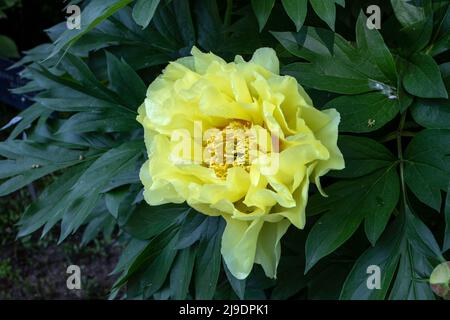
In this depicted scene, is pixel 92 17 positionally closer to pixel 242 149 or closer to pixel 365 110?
pixel 242 149

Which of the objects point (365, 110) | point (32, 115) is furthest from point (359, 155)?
point (32, 115)

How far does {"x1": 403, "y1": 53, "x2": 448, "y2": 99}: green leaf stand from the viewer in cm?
76

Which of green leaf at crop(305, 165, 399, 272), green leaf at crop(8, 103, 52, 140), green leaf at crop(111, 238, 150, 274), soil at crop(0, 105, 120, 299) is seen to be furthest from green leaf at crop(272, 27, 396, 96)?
soil at crop(0, 105, 120, 299)

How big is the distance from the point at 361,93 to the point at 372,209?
141 mm

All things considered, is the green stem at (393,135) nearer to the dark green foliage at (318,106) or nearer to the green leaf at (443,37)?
the dark green foliage at (318,106)

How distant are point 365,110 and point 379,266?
0.63ft

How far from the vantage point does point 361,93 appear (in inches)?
31.4

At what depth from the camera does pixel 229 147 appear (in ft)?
2.31

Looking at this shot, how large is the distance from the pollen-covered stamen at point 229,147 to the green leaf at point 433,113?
22 centimetres

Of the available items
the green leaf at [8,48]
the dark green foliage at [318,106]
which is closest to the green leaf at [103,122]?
the dark green foliage at [318,106]

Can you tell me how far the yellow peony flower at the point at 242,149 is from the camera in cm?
66

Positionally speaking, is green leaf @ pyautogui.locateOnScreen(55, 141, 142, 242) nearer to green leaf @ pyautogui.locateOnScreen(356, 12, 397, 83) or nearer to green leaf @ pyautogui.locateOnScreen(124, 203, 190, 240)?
green leaf @ pyautogui.locateOnScreen(124, 203, 190, 240)

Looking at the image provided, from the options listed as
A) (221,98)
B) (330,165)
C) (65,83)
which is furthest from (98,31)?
(330,165)

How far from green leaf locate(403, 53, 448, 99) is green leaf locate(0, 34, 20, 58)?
6.25 ft
